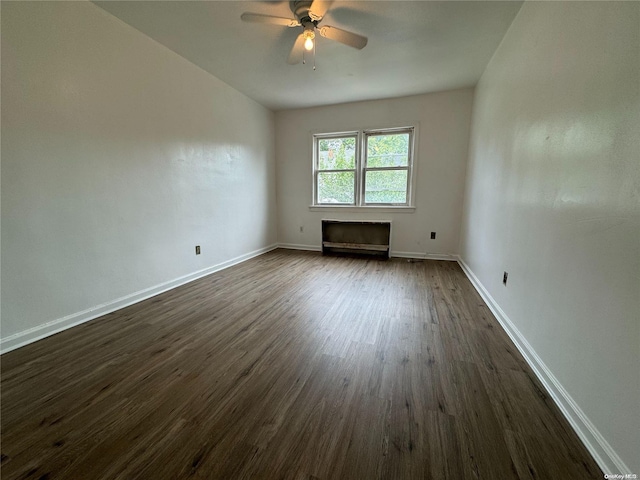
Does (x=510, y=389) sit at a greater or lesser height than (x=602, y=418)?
lesser

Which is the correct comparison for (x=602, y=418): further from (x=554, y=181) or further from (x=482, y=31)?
(x=482, y=31)

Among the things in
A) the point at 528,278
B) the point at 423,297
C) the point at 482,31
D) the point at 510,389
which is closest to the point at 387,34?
the point at 482,31

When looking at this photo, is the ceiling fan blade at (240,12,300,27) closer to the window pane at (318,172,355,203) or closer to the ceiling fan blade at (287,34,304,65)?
the ceiling fan blade at (287,34,304,65)

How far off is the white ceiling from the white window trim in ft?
2.11

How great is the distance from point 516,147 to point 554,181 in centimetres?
72

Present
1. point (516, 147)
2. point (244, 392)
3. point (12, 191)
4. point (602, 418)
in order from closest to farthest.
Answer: point (602, 418)
point (244, 392)
point (12, 191)
point (516, 147)

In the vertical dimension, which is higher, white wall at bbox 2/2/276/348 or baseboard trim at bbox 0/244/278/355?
white wall at bbox 2/2/276/348

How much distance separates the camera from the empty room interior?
100 centimetres

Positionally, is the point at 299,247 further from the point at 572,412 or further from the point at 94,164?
the point at 572,412

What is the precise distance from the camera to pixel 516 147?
199 cm

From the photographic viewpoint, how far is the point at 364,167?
173 inches

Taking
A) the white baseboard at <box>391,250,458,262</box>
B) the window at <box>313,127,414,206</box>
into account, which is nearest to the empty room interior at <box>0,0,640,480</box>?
the white baseboard at <box>391,250,458,262</box>

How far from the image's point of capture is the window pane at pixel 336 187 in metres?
4.55

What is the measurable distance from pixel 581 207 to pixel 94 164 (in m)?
3.23
